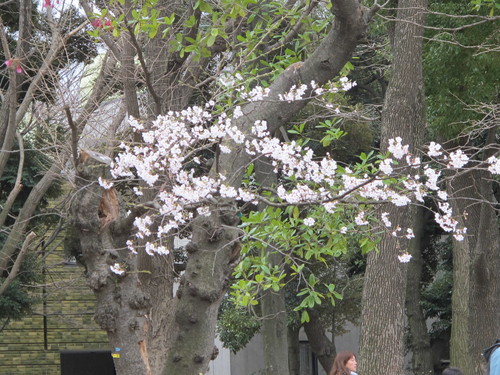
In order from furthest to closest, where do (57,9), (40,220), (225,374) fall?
(225,374)
(40,220)
(57,9)

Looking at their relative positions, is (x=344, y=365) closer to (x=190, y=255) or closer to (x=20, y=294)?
(x=190, y=255)

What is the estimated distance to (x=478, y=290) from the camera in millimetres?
15094

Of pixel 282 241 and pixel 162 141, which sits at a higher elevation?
pixel 162 141

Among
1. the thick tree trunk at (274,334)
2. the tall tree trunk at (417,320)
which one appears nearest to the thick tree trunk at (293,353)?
the tall tree trunk at (417,320)

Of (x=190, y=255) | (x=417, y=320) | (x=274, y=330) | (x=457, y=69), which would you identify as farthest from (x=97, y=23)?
(x=417, y=320)

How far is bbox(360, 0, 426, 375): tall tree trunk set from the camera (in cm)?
1120

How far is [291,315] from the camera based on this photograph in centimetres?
→ 1972

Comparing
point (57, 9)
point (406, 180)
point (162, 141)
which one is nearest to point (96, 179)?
point (162, 141)

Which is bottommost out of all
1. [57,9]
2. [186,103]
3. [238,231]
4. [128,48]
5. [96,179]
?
[238,231]

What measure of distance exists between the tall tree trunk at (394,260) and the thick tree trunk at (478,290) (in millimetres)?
3530

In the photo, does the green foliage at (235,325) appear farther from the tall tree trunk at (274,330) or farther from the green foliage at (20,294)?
the green foliage at (20,294)

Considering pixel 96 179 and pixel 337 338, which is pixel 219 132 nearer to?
pixel 96 179

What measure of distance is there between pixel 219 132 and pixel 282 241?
76.0 inches

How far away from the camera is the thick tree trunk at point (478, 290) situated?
1489cm
